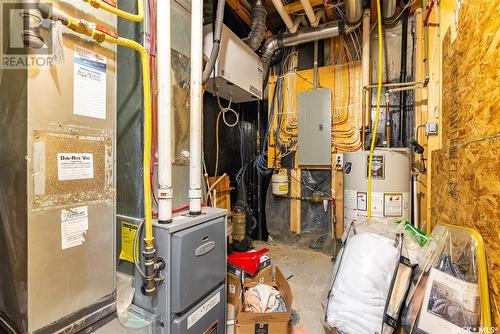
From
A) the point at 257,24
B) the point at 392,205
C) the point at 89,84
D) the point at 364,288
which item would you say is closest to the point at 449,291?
the point at 364,288

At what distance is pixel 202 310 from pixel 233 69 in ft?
6.24

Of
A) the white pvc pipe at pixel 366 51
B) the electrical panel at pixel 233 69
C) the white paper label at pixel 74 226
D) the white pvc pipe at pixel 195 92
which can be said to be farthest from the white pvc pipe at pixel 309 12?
the white paper label at pixel 74 226

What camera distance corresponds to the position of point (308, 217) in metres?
3.02

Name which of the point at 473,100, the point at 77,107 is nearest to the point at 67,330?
the point at 77,107

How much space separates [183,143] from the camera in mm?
1383

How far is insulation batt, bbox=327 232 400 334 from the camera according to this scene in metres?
1.32

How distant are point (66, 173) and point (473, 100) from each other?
1861 mm

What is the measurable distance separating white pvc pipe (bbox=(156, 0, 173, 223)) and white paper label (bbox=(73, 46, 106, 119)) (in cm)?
23

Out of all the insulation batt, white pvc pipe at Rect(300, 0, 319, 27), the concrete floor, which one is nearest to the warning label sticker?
the insulation batt

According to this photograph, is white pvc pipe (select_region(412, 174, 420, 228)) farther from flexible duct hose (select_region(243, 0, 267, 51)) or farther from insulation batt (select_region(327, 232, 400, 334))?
flexible duct hose (select_region(243, 0, 267, 51))

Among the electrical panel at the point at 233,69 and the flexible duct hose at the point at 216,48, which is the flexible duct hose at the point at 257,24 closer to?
the electrical panel at the point at 233,69

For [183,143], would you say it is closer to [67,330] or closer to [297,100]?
[67,330]

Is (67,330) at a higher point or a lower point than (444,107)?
lower

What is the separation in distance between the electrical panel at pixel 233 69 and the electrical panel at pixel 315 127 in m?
0.64
